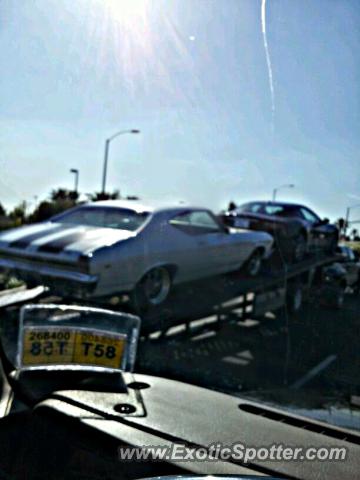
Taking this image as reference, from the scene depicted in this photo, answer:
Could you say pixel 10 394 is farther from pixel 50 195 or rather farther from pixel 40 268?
pixel 50 195

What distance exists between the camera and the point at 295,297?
4.70 meters

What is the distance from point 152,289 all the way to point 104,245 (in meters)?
0.84

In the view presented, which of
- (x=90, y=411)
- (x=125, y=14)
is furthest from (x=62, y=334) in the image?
(x=125, y=14)

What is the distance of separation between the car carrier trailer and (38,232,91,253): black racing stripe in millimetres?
280

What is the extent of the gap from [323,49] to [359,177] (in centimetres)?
60

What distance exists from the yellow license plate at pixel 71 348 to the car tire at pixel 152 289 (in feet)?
3.86

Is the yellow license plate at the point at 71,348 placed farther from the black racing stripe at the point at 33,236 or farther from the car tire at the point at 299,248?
the car tire at the point at 299,248

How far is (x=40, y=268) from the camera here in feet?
10.1

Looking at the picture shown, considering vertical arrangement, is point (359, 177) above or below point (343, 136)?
below

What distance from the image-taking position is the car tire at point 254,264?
4589mm

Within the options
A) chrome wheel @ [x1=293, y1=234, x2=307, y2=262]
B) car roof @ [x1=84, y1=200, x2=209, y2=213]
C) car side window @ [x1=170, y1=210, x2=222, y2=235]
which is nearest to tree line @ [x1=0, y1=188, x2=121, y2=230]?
car roof @ [x1=84, y1=200, x2=209, y2=213]

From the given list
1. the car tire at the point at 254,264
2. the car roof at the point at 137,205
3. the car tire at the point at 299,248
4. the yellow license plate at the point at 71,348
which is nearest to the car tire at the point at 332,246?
the car tire at the point at 299,248

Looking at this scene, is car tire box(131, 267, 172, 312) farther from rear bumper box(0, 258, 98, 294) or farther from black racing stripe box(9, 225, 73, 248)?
black racing stripe box(9, 225, 73, 248)

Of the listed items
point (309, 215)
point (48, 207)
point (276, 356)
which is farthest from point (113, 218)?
point (276, 356)
